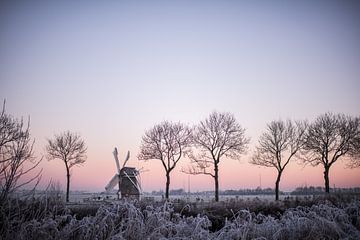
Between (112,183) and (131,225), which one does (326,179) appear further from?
(131,225)

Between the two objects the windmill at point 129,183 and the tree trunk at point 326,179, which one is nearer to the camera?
the tree trunk at point 326,179

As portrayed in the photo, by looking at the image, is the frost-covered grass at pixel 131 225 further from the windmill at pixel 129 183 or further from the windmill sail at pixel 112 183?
the windmill sail at pixel 112 183

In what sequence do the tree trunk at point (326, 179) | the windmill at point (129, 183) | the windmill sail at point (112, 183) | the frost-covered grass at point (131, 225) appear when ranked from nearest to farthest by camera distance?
the frost-covered grass at point (131, 225) < the tree trunk at point (326, 179) < the windmill at point (129, 183) < the windmill sail at point (112, 183)

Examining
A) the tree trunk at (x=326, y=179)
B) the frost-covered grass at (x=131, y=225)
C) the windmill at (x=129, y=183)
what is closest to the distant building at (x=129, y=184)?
the windmill at (x=129, y=183)

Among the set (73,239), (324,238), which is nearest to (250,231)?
(324,238)

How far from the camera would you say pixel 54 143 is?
128ft

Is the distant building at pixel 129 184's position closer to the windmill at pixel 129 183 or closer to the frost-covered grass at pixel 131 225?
the windmill at pixel 129 183

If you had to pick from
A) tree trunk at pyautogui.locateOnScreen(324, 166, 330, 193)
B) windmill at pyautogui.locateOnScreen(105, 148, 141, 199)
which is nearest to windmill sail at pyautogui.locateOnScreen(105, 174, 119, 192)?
windmill at pyautogui.locateOnScreen(105, 148, 141, 199)

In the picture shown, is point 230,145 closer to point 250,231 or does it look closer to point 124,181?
point 124,181

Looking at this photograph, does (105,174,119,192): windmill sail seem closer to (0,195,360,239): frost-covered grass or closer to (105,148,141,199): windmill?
(105,148,141,199): windmill

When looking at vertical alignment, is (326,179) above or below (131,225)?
above

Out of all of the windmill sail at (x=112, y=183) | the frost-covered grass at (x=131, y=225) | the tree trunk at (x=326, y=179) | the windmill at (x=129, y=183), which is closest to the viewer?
the frost-covered grass at (x=131, y=225)

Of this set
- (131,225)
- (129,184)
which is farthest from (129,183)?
(131,225)

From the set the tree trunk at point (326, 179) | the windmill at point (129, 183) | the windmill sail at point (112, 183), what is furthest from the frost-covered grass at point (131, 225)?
the windmill sail at point (112, 183)
